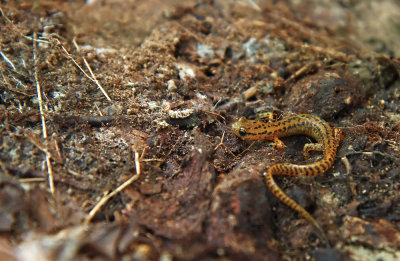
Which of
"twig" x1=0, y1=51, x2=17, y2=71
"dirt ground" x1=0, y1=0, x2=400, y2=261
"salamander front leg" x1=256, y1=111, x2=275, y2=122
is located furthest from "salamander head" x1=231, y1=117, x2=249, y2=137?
"twig" x1=0, y1=51, x2=17, y2=71

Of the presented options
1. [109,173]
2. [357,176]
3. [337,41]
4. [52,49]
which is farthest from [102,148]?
[337,41]

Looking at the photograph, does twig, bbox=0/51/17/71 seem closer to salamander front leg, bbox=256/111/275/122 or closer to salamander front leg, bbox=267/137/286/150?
salamander front leg, bbox=256/111/275/122

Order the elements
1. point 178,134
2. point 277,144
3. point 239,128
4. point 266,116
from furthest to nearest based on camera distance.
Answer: point 266,116 → point 277,144 → point 239,128 → point 178,134

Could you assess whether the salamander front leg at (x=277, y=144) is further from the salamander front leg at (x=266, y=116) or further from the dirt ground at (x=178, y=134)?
the salamander front leg at (x=266, y=116)

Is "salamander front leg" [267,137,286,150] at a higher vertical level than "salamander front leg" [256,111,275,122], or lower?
lower

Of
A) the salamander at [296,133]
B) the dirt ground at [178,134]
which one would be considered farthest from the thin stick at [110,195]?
the salamander at [296,133]

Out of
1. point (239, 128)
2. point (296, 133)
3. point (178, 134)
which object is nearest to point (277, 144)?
point (296, 133)

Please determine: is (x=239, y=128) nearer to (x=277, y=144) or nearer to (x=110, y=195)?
(x=277, y=144)
